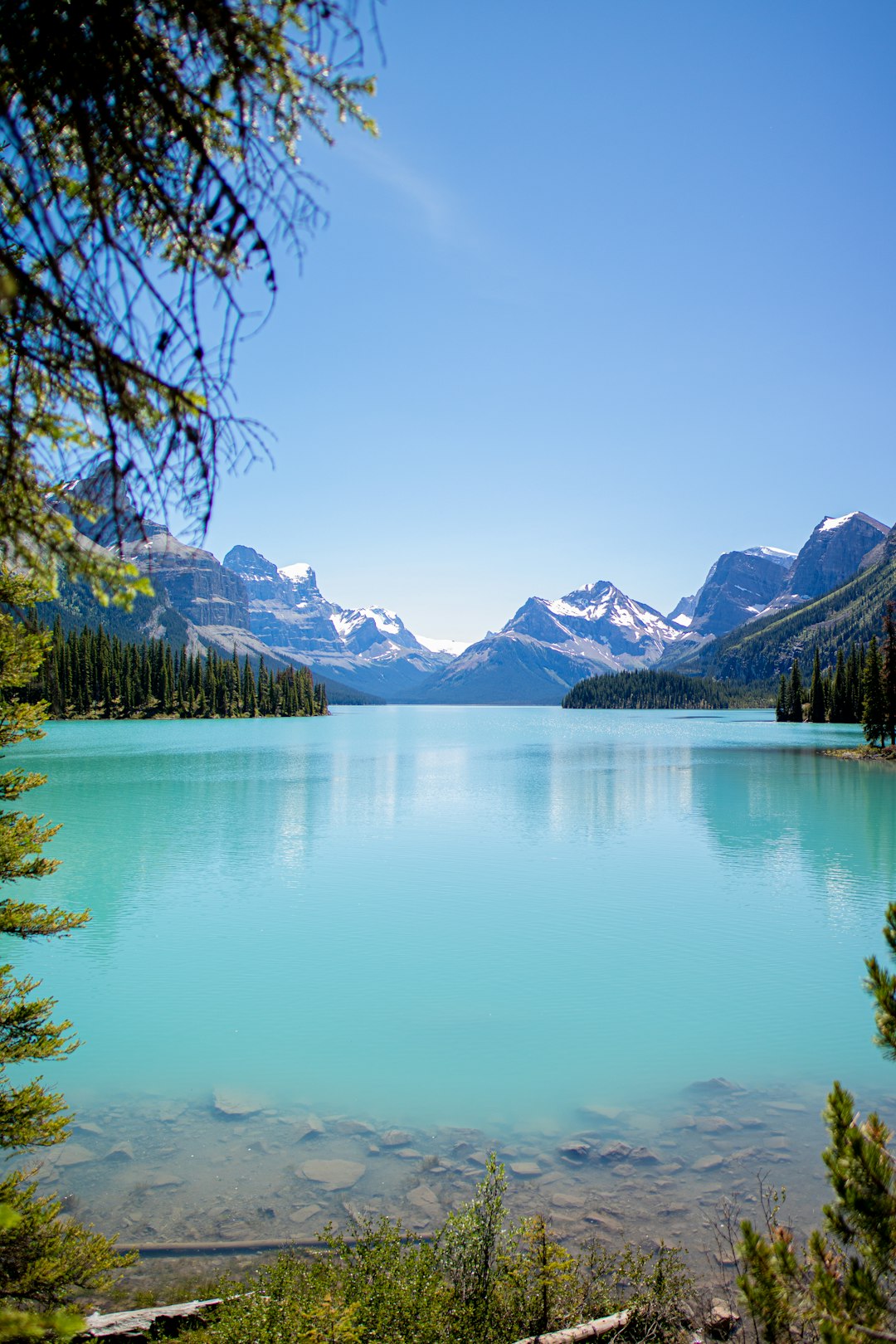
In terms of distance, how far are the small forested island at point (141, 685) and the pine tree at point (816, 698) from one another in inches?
4848

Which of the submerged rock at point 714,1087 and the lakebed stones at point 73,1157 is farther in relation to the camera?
the submerged rock at point 714,1087

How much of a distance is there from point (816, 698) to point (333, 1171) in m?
158

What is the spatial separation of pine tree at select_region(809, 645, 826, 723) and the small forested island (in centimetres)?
12313

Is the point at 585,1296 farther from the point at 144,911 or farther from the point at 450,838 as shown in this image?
the point at 450,838

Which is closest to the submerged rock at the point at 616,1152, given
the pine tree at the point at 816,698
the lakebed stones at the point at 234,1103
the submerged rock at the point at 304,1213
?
the submerged rock at the point at 304,1213

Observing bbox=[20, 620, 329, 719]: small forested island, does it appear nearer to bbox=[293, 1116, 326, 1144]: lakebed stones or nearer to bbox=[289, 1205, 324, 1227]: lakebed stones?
bbox=[293, 1116, 326, 1144]: lakebed stones

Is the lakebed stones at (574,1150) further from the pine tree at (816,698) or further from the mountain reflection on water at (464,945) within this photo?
the pine tree at (816,698)

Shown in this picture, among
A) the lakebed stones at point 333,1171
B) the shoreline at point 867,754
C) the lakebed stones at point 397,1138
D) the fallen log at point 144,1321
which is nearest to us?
the fallen log at point 144,1321

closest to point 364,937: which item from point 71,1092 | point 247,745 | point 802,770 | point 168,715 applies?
→ point 71,1092

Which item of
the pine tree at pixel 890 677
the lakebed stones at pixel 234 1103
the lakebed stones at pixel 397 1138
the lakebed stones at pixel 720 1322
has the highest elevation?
the pine tree at pixel 890 677

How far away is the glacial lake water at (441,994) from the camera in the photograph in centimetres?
1073

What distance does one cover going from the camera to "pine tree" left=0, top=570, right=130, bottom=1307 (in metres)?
7.09

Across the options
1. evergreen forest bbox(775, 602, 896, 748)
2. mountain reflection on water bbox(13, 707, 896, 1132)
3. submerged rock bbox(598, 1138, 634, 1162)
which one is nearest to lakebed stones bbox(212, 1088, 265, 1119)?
mountain reflection on water bbox(13, 707, 896, 1132)

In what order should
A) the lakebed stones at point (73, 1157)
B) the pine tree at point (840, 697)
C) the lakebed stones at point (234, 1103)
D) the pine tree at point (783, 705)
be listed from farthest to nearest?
1. the pine tree at point (783, 705)
2. the pine tree at point (840, 697)
3. the lakebed stones at point (234, 1103)
4. the lakebed stones at point (73, 1157)
